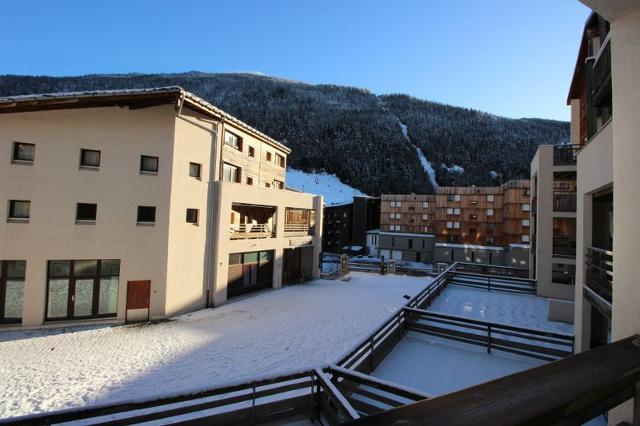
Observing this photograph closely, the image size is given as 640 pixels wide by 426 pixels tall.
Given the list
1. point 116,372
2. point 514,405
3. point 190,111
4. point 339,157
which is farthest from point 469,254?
point 339,157

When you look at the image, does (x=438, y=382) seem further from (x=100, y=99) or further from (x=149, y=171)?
(x=100, y=99)

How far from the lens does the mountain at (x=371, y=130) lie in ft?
331

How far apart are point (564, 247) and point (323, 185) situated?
70.5 m

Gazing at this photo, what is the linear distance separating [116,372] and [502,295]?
17.6 m

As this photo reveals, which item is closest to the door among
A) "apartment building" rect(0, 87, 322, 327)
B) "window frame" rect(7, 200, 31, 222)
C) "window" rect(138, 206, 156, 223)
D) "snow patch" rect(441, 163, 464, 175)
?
"apartment building" rect(0, 87, 322, 327)

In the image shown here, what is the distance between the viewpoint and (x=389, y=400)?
20.1 feet

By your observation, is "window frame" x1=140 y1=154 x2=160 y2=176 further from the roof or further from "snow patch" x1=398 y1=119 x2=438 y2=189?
"snow patch" x1=398 y1=119 x2=438 y2=189

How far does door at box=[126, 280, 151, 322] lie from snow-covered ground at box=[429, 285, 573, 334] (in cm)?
1359

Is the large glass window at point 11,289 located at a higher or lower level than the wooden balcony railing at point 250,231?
lower

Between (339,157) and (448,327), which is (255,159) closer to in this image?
(448,327)

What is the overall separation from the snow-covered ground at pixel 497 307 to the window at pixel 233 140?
51.8 ft

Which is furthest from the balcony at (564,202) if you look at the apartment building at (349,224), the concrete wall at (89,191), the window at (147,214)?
the apartment building at (349,224)

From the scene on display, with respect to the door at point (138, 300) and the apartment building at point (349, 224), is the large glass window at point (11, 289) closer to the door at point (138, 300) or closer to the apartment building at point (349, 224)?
the door at point (138, 300)

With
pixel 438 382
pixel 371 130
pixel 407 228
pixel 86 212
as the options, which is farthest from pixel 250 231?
pixel 371 130
